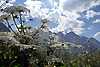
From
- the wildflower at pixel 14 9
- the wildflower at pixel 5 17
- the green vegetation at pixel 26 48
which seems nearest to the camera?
the green vegetation at pixel 26 48

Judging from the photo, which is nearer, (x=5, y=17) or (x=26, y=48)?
(x=26, y=48)

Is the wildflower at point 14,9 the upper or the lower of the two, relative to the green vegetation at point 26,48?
upper

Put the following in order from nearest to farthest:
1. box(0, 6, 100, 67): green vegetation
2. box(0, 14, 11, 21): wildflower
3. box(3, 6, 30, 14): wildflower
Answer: box(0, 6, 100, 67): green vegetation
box(3, 6, 30, 14): wildflower
box(0, 14, 11, 21): wildflower

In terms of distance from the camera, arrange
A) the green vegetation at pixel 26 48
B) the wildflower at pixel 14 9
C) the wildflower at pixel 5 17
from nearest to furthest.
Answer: the green vegetation at pixel 26 48 < the wildflower at pixel 14 9 < the wildflower at pixel 5 17

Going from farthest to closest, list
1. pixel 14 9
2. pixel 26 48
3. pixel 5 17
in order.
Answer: pixel 5 17 → pixel 14 9 → pixel 26 48

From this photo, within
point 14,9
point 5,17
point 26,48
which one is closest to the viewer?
point 26,48

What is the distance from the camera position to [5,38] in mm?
3188

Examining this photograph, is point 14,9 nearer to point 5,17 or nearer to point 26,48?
point 5,17

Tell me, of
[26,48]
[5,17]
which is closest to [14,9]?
[5,17]

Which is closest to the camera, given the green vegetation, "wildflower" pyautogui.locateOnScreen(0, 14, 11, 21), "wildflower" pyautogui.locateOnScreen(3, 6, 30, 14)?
the green vegetation

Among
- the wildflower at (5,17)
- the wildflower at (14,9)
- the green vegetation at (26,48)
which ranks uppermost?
the wildflower at (14,9)

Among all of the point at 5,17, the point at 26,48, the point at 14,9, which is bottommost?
the point at 26,48

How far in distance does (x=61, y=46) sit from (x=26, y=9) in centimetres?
274

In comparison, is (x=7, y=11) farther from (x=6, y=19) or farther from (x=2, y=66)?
(x=2, y=66)
